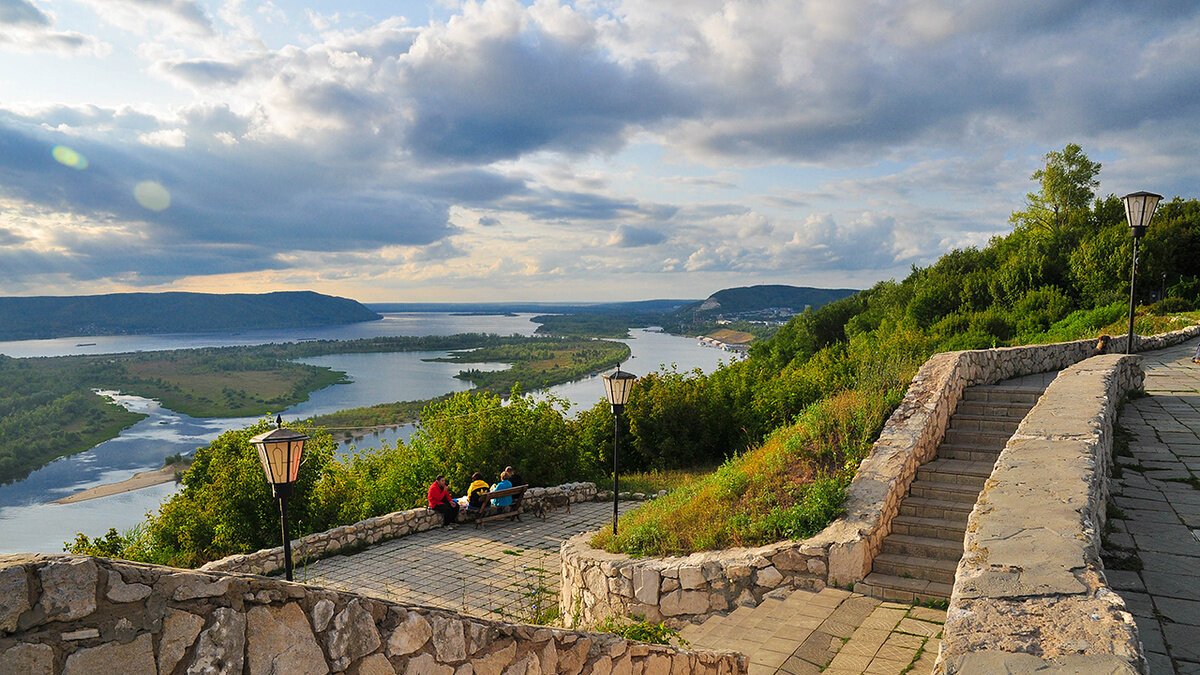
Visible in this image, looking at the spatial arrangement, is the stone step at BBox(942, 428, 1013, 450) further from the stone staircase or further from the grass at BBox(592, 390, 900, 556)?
the grass at BBox(592, 390, 900, 556)

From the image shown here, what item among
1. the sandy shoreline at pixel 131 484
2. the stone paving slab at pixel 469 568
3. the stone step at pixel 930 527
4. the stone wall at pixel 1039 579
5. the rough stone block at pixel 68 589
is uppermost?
the rough stone block at pixel 68 589

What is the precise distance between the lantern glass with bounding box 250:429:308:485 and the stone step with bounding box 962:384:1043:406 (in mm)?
8476

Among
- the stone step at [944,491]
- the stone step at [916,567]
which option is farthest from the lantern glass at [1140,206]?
the stone step at [916,567]

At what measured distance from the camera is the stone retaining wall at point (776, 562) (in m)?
5.80

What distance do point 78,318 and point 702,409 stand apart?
154 meters

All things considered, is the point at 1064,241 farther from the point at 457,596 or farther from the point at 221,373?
the point at 221,373

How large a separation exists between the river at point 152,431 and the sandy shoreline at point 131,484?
727 mm

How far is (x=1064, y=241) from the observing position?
28.2 meters

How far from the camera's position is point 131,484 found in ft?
138

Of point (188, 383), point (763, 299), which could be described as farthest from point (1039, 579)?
point (763, 299)

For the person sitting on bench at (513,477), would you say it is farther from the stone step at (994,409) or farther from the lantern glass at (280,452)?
the stone step at (994,409)

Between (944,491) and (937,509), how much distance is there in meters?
0.37

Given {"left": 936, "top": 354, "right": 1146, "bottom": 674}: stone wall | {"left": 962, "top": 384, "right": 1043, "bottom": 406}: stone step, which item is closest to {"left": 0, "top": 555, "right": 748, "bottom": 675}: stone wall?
{"left": 936, "top": 354, "right": 1146, "bottom": 674}: stone wall

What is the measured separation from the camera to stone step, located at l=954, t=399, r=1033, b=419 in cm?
823
